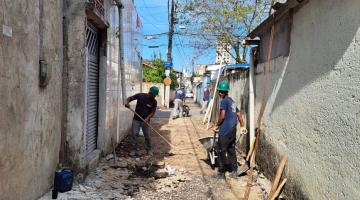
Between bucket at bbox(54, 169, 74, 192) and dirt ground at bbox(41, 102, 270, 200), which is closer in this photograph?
bucket at bbox(54, 169, 74, 192)

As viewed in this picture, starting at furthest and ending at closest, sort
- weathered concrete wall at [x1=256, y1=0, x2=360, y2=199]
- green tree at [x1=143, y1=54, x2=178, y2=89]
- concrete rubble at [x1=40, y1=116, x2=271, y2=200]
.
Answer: green tree at [x1=143, y1=54, x2=178, y2=89]
concrete rubble at [x1=40, y1=116, x2=271, y2=200]
weathered concrete wall at [x1=256, y1=0, x2=360, y2=199]

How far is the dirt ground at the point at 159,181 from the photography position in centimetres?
561

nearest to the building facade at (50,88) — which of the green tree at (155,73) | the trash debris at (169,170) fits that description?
the trash debris at (169,170)

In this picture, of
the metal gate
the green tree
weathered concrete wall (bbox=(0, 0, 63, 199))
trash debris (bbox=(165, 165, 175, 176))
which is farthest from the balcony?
the green tree

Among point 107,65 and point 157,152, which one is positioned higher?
point 107,65

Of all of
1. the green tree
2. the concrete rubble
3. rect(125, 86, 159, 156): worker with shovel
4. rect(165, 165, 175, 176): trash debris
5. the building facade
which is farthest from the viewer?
the green tree

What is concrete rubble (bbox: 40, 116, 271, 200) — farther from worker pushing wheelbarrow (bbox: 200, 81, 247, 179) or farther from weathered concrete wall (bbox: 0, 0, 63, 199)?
weathered concrete wall (bbox: 0, 0, 63, 199)

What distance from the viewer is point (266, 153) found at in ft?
21.8

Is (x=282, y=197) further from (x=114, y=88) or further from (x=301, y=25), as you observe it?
(x=114, y=88)

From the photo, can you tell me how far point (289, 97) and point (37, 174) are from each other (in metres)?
3.66

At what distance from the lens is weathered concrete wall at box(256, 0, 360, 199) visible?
3.47 m

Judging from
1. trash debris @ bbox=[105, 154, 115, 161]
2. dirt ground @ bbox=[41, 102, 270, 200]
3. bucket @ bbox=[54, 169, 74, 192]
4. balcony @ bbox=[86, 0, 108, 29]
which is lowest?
dirt ground @ bbox=[41, 102, 270, 200]

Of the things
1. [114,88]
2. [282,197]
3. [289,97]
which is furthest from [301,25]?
[114,88]

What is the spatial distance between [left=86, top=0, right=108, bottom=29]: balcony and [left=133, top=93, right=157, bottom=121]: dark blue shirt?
83.9 inches
